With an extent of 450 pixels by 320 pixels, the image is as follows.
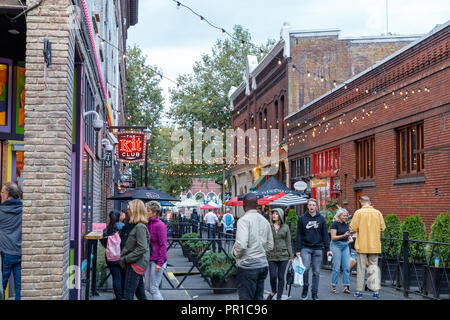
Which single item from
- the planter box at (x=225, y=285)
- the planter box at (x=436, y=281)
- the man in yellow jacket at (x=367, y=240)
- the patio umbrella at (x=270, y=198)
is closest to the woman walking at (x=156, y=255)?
the planter box at (x=225, y=285)

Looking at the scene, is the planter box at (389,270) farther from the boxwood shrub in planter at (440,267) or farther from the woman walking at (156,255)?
the woman walking at (156,255)

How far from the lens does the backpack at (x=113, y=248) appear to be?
1063cm

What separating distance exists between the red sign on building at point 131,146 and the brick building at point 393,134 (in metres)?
7.80

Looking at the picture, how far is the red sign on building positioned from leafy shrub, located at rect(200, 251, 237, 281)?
10720 millimetres

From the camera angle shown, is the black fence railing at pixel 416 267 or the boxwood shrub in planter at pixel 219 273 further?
the boxwood shrub in planter at pixel 219 273

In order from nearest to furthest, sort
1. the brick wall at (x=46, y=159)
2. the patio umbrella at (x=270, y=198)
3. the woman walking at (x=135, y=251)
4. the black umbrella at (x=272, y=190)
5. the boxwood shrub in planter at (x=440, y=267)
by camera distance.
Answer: the brick wall at (x=46, y=159), the woman walking at (x=135, y=251), the boxwood shrub in planter at (x=440, y=267), the patio umbrella at (x=270, y=198), the black umbrella at (x=272, y=190)

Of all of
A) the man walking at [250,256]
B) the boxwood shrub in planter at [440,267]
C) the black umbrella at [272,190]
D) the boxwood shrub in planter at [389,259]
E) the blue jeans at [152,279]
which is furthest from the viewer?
the black umbrella at [272,190]

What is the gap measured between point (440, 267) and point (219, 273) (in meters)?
4.34

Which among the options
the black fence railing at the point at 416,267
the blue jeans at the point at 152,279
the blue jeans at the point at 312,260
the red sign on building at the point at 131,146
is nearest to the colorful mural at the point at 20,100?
the blue jeans at the point at 152,279

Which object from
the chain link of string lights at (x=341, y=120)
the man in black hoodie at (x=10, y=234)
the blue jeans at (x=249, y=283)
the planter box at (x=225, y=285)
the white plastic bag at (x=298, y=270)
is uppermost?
the chain link of string lights at (x=341, y=120)

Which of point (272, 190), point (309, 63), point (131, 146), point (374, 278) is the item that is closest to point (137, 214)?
point (374, 278)

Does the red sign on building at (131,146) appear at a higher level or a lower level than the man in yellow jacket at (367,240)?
higher

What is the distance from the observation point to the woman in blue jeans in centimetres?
1267
